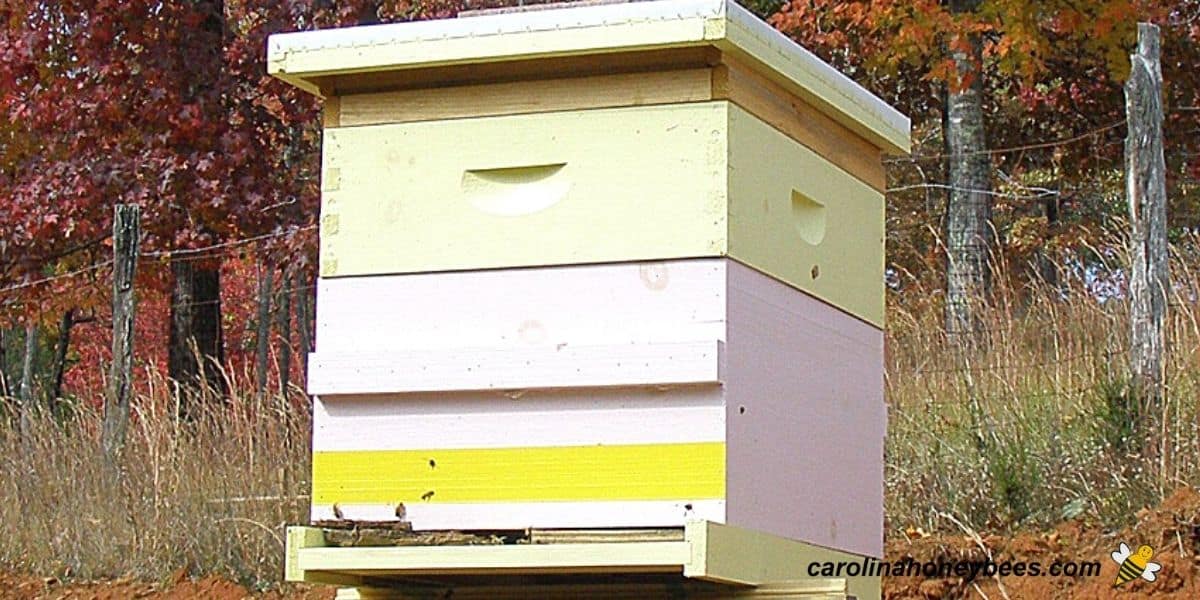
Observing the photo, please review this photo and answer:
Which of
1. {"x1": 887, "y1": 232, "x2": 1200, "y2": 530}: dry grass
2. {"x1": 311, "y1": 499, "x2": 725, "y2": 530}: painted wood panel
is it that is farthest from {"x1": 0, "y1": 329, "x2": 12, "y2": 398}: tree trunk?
{"x1": 311, "y1": 499, "x2": 725, "y2": 530}: painted wood panel

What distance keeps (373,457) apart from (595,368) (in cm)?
61

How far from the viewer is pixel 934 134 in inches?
743

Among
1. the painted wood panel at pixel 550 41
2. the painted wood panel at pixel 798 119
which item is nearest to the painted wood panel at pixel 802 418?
the painted wood panel at pixel 798 119

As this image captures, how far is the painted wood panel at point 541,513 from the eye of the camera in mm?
3789

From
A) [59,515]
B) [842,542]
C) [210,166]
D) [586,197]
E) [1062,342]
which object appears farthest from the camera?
[210,166]

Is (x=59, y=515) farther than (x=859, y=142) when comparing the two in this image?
Yes

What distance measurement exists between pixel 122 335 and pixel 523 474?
5.94 m

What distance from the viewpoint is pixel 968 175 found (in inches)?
479

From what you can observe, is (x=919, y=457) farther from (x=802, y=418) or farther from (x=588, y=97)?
(x=588, y=97)

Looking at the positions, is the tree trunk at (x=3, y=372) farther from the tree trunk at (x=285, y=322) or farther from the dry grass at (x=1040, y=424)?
the dry grass at (x=1040, y=424)

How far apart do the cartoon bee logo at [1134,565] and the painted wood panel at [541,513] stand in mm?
3208

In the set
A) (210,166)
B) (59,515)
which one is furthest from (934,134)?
(59,515)

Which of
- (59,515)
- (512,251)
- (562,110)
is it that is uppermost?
(562,110)

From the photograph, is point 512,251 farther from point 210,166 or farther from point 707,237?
point 210,166
